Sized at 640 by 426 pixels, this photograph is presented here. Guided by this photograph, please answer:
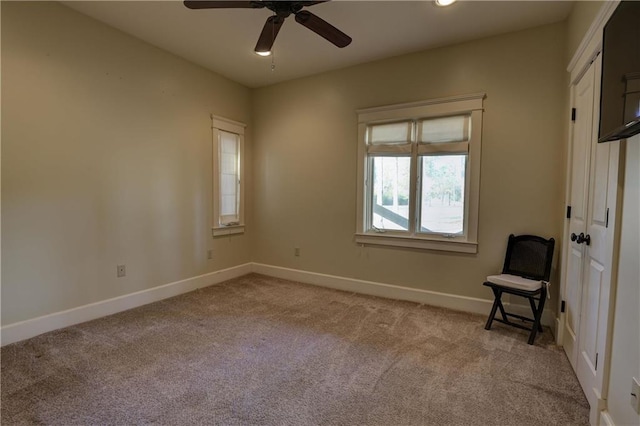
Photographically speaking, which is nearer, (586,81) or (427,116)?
(586,81)

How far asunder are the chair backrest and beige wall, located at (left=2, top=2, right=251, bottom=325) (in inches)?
138

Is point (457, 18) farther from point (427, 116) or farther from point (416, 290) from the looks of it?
point (416, 290)

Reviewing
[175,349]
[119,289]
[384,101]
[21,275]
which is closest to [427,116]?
[384,101]

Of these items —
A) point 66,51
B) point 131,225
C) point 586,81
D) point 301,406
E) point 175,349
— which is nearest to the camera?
point 301,406

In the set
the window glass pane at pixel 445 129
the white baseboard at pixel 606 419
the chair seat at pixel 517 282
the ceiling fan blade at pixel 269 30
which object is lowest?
the white baseboard at pixel 606 419

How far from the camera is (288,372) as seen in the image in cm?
209

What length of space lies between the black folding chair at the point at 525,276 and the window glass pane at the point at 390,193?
108 cm

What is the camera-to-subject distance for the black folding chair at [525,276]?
8.36ft

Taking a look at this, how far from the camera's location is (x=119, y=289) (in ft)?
10.3

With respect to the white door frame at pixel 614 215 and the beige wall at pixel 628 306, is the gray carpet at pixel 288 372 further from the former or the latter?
the beige wall at pixel 628 306

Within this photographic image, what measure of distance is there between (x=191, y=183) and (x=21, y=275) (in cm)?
179

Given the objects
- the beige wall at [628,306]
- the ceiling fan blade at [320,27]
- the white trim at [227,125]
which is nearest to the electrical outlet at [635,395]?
the beige wall at [628,306]

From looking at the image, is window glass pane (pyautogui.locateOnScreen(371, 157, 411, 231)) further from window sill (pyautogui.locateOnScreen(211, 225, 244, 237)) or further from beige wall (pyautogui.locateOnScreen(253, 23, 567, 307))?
window sill (pyautogui.locateOnScreen(211, 225, 244, 237))

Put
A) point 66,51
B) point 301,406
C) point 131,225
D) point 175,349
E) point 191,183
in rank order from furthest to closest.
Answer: point 191,183, point 131,225, point 66,51, point 175,349, point 301,406
